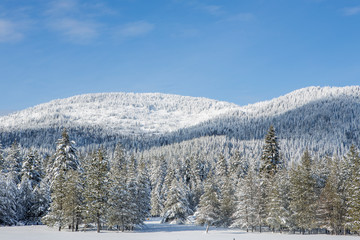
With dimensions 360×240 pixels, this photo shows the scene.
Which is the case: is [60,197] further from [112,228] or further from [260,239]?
[260,239]

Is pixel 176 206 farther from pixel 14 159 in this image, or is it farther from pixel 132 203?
pixel 14 159

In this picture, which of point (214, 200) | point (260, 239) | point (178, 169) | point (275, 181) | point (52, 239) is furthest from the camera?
point (178, 169)

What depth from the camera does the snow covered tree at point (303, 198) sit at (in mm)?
52250

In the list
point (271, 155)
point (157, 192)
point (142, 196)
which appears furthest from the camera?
point (157, 192)

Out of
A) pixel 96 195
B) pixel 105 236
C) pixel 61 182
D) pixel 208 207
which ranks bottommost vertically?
pixel 105 236

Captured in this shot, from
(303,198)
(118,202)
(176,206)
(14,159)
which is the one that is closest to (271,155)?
(303,198)

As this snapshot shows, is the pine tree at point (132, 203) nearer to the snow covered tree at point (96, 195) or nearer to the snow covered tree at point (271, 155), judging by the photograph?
the snow covered tree at point (96, 195)

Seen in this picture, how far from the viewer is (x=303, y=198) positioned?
175 ft

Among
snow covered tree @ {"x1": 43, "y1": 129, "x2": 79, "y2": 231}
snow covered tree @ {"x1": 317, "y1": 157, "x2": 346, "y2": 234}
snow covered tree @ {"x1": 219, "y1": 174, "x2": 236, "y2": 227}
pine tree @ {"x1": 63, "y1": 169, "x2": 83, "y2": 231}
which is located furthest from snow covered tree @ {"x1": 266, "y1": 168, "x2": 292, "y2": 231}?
snow covered tree @ {"x1": 43, "y1": 129, "x2": 79, "y2": 231}

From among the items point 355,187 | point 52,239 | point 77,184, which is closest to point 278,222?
point 355,187

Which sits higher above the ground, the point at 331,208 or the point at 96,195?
the point at 96,195

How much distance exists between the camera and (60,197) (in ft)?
153

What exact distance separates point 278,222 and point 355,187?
1479cm

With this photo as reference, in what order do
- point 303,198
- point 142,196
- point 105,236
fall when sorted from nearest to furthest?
point 105,236, point 303,198, point 142,196
